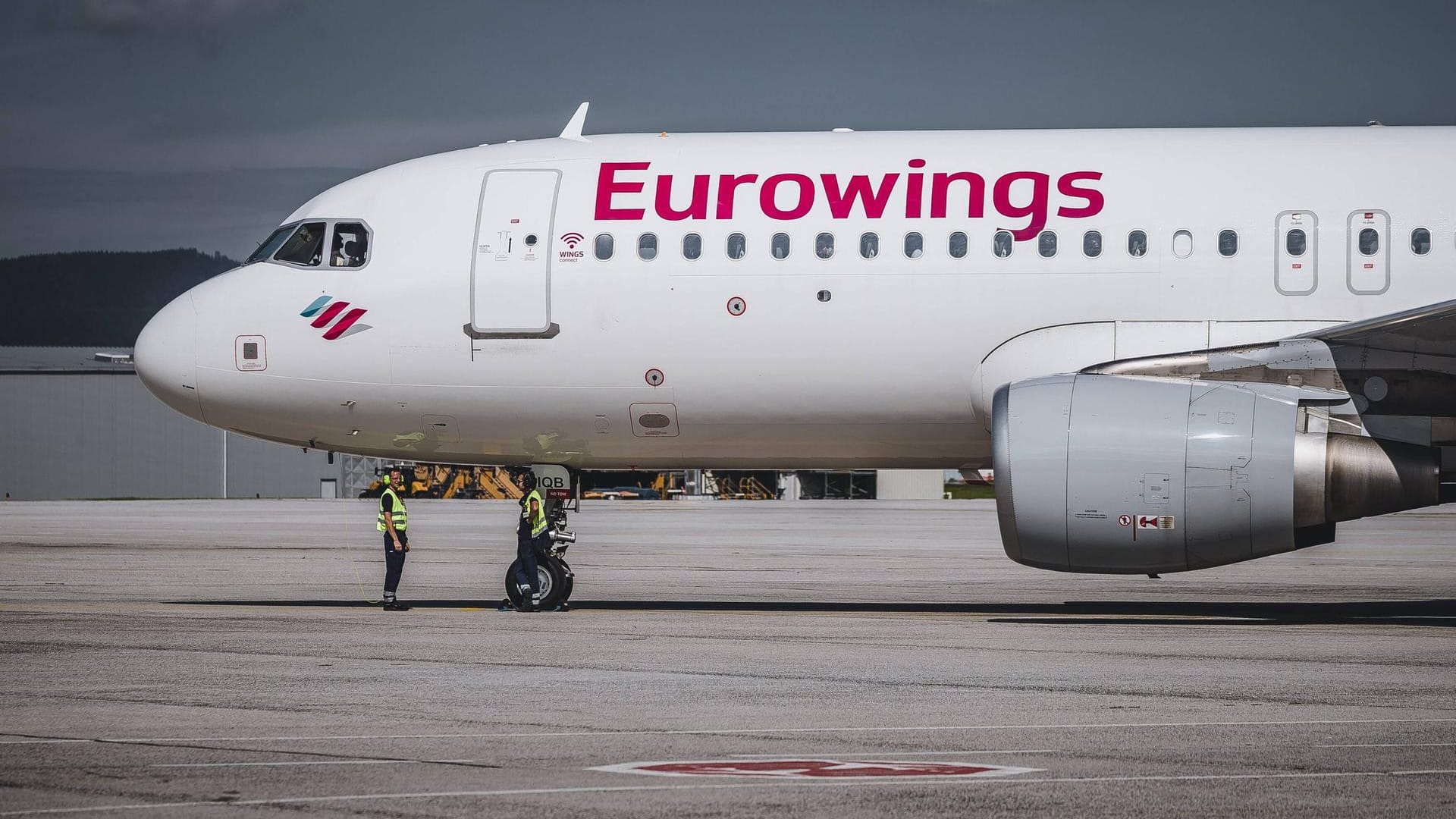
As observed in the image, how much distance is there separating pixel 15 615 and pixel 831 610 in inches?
408

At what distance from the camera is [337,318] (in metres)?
18.7

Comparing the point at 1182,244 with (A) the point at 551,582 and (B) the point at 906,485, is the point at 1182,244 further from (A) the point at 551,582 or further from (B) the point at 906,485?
(B) the point at 906,485

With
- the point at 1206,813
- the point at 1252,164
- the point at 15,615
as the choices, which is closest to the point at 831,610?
the point at 1252,164

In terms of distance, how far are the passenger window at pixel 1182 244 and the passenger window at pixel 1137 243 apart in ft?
1.06

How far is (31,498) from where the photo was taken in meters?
87.4

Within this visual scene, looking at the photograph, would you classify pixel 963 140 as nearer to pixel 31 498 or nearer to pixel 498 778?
pixel 498 778

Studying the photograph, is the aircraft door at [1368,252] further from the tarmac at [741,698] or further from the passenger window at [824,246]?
the passenger window at [824,246]

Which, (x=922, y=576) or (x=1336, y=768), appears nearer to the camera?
(x=1336, y=768)

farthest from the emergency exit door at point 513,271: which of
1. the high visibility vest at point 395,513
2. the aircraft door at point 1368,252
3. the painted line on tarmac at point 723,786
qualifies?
the painted line on tarmac at point 723,786

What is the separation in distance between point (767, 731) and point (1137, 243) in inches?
343

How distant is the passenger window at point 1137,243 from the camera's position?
1733cm

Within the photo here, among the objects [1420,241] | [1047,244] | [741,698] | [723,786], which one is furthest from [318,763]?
[1420,241]

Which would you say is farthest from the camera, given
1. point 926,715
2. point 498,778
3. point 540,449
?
point 540,449

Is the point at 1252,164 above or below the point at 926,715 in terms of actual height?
above
